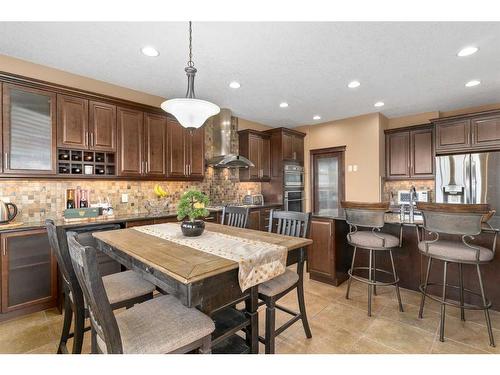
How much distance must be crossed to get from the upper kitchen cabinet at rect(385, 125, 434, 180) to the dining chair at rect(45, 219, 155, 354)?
190 inches

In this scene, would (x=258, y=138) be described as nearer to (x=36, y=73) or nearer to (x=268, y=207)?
(x=268, y=207)

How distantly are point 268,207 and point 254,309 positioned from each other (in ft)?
11.0

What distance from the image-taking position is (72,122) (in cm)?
283

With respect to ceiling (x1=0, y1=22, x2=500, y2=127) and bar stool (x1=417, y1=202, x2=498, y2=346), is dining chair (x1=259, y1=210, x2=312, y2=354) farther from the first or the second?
ceiling (x1=0, y1=22, x2=500, y2=127)

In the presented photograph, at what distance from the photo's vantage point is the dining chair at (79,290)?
1529 millimetres

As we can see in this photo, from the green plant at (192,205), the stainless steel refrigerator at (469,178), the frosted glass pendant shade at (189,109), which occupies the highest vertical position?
the frosted glass pendant shade at (189,109)


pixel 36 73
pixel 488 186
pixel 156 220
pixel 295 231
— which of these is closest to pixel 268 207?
pixel 156 220

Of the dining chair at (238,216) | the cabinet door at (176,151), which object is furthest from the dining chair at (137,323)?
the cabinet door at (176,151)

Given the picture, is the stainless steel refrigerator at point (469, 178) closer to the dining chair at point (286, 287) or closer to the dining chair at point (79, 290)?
the dining chair at point (286, 287)

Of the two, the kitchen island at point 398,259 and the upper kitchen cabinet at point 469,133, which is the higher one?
the upper kitchen cabinet at point 469,133

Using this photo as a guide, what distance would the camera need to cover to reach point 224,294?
1302 mm

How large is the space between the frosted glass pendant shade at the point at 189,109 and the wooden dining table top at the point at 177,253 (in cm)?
97
